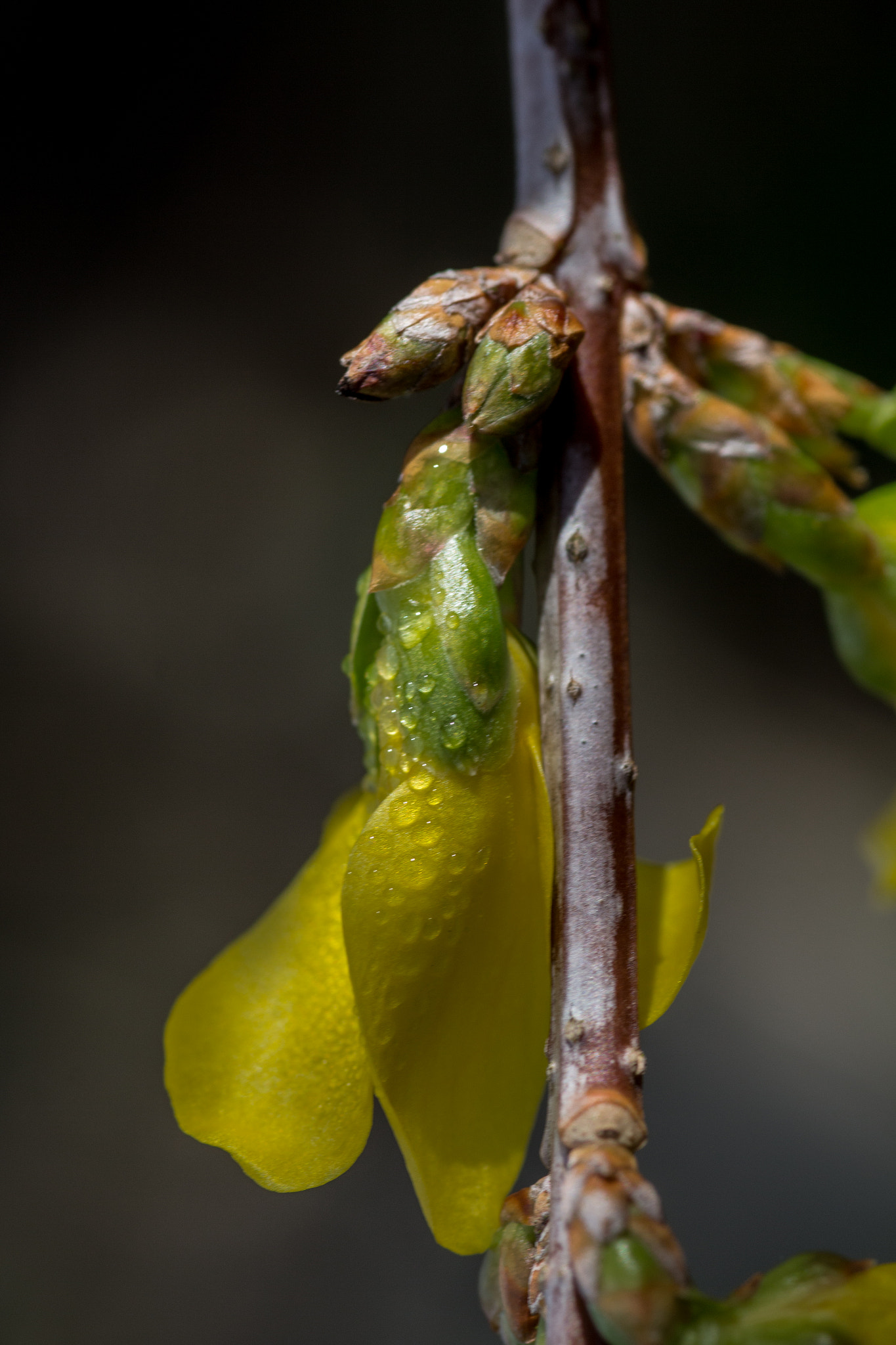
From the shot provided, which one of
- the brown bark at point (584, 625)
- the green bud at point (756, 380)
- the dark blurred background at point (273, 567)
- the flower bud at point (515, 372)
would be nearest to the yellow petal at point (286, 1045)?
the brown bark at point (584, 625)

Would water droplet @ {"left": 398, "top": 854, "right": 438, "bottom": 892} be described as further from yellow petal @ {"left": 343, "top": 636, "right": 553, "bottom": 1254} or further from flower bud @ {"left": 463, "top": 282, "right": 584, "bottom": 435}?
flower bud @ {"left": 463, "top": 282, "right": 584, "bottom": 435}

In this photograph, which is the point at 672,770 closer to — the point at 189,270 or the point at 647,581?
the point at 647,581

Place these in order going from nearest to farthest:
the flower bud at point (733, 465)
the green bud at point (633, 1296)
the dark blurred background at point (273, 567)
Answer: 1. the green bud at point (633, 1296)
2. the flower bud at point (733, 465)
3. the dark blurred background at point (273, 567)

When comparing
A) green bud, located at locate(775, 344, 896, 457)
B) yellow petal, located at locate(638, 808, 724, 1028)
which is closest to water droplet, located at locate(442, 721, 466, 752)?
yellow petal, located at locate(638, 808, 724, 1028)

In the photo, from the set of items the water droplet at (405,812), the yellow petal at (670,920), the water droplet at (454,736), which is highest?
the water droplet at (454,736)

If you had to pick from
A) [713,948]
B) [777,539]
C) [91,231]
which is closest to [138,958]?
[713,948]

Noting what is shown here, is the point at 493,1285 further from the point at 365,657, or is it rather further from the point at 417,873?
the point at 365,657

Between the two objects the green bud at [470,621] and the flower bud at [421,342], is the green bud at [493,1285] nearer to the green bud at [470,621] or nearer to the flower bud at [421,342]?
the green bud at [470,621]

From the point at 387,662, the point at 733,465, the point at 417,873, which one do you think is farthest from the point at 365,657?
the point at 733,465
